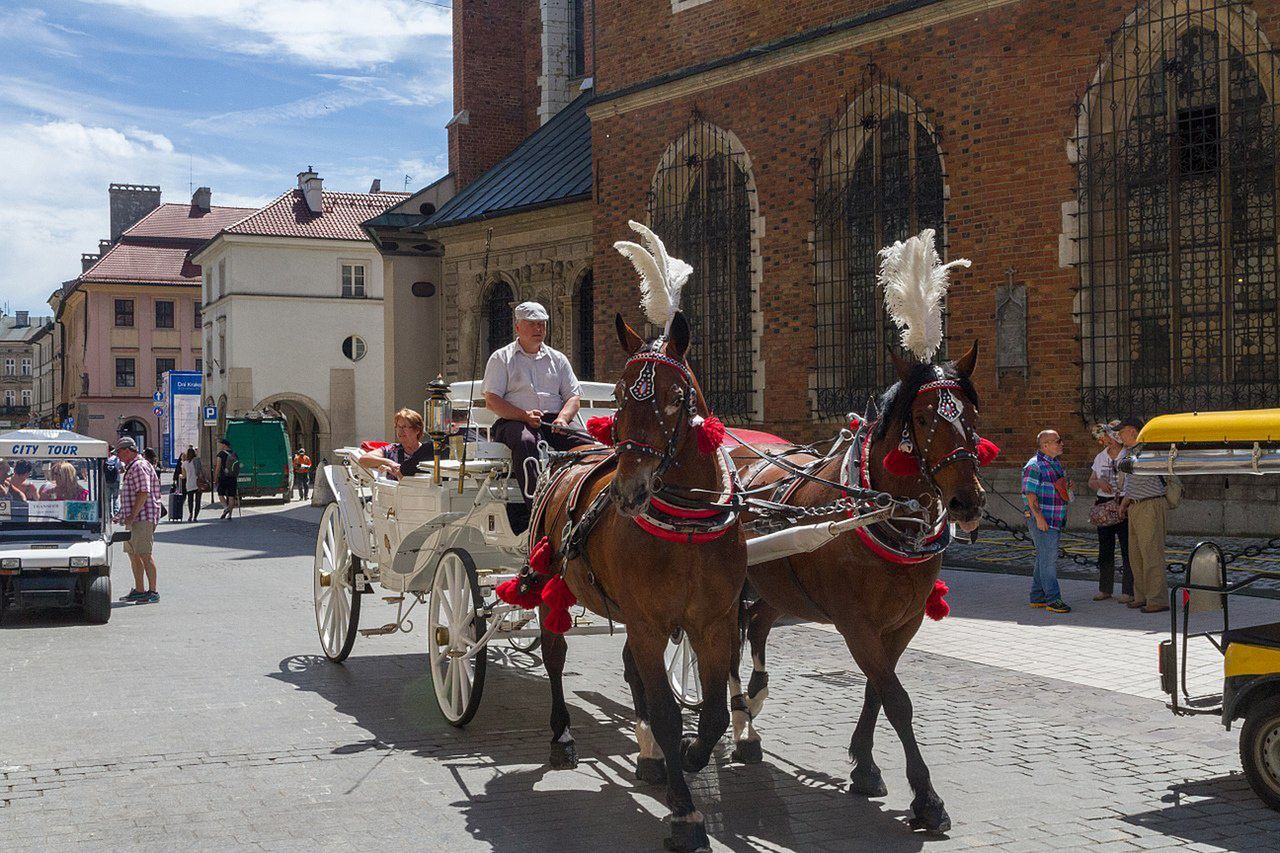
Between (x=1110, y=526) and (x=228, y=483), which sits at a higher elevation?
(x=1110, y=526)

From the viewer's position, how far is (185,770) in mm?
6434

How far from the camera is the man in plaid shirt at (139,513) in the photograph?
45.1 feet

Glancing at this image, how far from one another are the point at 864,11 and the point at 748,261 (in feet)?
13.9

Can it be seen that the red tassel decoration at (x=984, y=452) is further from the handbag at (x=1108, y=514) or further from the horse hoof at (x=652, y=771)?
the handbag at (x=1108, y=514)

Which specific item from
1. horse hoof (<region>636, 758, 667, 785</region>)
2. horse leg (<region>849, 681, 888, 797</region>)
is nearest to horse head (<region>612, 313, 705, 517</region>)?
horse hoof (<region>636, 758, 667, 785</region>)

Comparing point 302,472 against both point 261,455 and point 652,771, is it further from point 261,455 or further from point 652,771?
point 652,771

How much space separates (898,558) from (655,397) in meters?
1.28

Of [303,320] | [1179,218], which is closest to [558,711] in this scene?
[1179,218]

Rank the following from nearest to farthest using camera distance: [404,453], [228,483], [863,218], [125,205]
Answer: [404,453] → [863,218] → [228,483] → [125,205]

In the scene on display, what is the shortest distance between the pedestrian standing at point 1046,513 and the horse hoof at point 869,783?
6251mm

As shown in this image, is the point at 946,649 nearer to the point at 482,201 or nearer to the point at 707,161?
the point at 707,161

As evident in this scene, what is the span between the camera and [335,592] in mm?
9625

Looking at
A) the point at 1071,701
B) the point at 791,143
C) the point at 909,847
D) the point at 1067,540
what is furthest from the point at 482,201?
the point at 909,847

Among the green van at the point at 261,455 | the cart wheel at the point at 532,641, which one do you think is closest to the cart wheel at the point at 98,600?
the cart wheel at the point at 532,641
